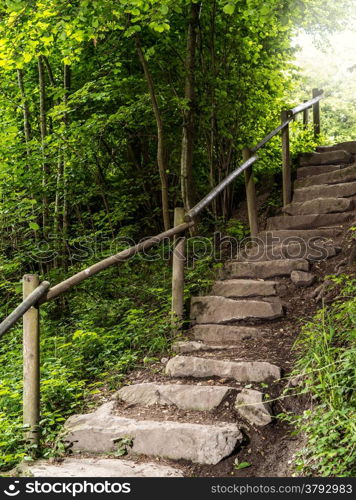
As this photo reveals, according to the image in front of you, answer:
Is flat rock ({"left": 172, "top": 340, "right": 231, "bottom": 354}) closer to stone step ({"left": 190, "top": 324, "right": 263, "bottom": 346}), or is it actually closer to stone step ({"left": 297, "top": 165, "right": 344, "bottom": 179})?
stone step ({"left": 190, "top": 324, "right": 263, "bottom": 346})

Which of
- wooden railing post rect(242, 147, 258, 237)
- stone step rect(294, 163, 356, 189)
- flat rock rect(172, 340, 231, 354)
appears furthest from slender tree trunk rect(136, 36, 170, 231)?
flat rock rect(172, 340, 231, 354)

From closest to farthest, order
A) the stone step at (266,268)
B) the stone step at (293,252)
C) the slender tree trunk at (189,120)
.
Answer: the stone step at (266,268) < the stone step at (293,252) < the slender tree trunk at (189,120)

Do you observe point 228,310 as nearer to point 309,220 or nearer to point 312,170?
point 309,220

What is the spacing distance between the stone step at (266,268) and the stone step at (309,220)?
0.99 m

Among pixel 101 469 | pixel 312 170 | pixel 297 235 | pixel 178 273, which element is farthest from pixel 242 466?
pixel 312 170

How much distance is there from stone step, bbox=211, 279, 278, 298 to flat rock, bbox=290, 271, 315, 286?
0.23m

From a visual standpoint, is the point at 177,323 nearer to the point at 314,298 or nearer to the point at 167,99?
the point at 314,298

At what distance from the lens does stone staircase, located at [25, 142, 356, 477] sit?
12.0 ft

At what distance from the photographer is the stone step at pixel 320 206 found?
671cm

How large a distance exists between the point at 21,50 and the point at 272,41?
13.0 feet

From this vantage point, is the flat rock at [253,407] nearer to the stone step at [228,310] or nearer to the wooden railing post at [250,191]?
the stone step at [228,310]

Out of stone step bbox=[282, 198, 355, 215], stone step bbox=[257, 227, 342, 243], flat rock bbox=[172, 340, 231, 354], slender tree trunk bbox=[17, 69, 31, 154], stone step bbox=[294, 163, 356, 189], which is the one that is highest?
slender tree trunk bbox=[17, 69, 31, 154]

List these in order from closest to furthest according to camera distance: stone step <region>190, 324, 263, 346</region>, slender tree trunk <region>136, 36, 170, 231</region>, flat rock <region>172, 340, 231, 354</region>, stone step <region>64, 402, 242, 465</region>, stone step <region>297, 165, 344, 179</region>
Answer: stone step <region>64, 402, 242, 465</region> < flat rock <region>172, 340, 231, 354</region> < stone step <region>190, 324, 263, 346</region> < slender tree trunk <region>136, 36, 170, 231</region> < stone step <region>297, 165, 344, 179</region>

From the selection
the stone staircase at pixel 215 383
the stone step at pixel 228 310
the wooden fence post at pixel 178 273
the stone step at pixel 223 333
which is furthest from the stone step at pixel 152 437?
the stone step at pixel 228 310
